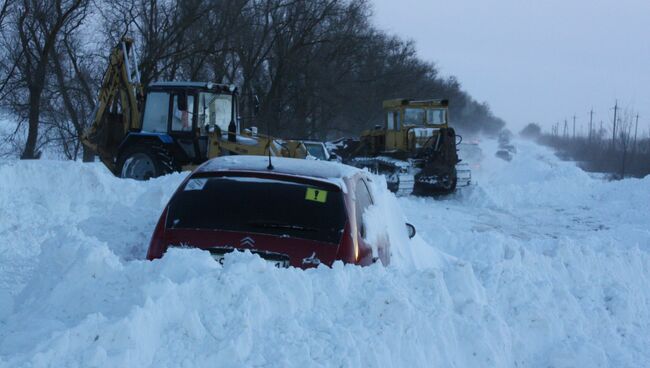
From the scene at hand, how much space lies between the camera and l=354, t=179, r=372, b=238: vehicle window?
18.1ft

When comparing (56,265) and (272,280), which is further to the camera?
(56,265)

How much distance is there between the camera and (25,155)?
25.0 m

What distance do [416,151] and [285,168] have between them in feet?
52.1

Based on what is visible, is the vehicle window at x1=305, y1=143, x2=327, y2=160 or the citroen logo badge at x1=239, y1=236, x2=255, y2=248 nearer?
the citroen logo badge at x1=239, y1=236, x2=255, y2=248

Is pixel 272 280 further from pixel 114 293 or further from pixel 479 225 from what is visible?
pixel 479 225

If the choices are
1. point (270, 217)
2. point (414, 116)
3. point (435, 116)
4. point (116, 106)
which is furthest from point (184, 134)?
point (270, 217)

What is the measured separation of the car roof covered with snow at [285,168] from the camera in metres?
5.59

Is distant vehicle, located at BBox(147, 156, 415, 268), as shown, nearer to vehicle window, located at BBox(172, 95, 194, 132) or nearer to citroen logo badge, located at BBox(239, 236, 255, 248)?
citroen logo badge, located at BBox(239, 236, 255, 248)

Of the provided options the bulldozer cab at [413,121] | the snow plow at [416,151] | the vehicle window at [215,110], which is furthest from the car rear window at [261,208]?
the bulldozer cab at [413,121]

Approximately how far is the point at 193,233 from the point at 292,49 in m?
32.1

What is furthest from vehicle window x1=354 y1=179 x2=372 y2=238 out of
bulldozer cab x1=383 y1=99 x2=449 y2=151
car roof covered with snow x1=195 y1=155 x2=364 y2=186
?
bulldozer cab x1=383 y1=99 x2=449 y2=151

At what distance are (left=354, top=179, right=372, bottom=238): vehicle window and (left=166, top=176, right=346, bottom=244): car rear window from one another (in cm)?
24

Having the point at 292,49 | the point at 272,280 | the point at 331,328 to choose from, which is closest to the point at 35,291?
the point at 272,280

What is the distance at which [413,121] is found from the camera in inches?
878
